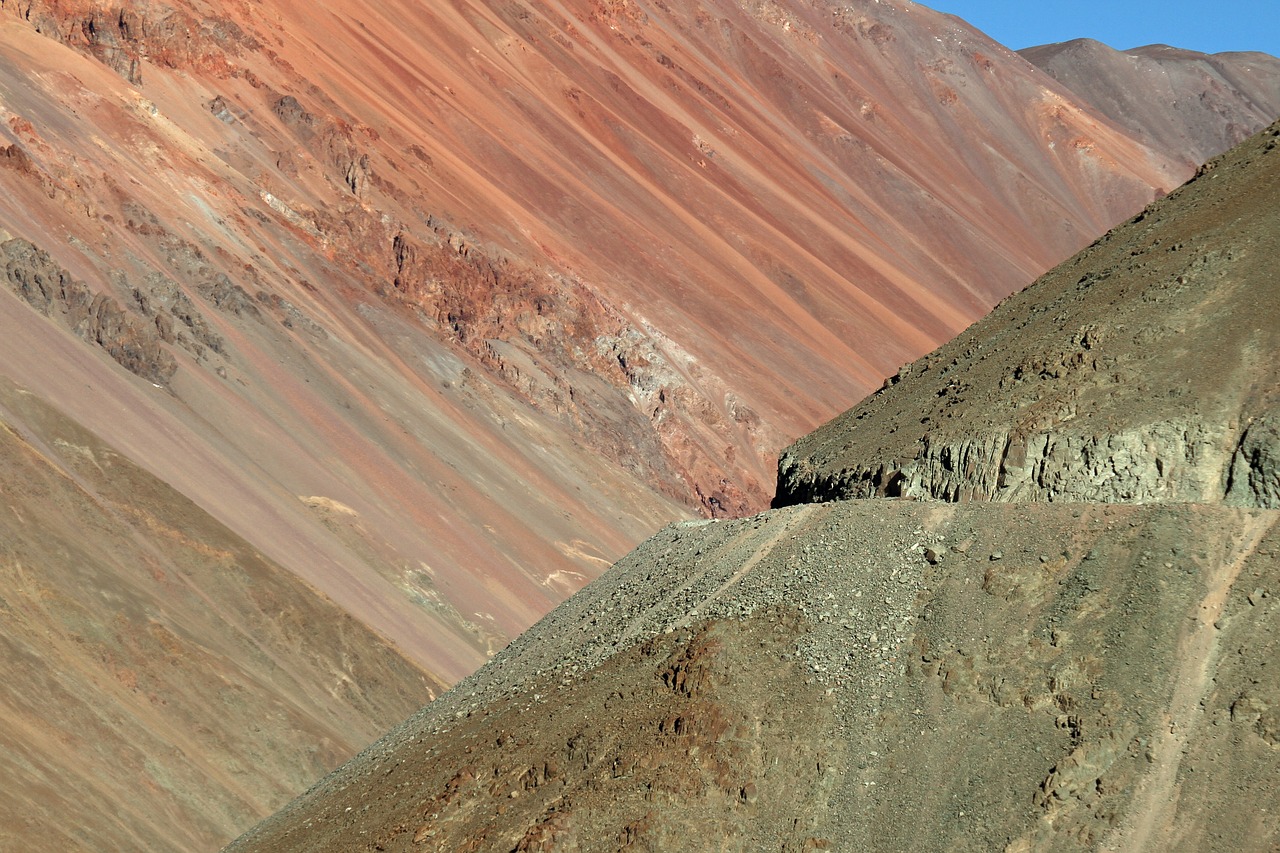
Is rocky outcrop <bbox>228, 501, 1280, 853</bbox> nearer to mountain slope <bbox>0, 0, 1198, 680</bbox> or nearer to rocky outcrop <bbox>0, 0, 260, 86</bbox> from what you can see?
mountain slope <bbox>0, 0, 1198, 680</bbox>

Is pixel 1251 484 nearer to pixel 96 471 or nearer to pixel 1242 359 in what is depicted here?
pixel 1242 359

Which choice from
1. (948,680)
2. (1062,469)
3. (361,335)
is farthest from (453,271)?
(948,680)

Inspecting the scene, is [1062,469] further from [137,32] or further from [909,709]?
[137,32]

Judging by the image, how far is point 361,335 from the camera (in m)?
58.6

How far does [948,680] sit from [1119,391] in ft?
12.4

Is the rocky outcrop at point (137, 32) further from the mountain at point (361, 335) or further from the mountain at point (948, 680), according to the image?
the mountain at point (948, 680)

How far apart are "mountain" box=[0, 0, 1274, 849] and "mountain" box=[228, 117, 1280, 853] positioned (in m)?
11.0

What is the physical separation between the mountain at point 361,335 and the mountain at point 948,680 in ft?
36.2

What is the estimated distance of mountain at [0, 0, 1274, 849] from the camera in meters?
34.1

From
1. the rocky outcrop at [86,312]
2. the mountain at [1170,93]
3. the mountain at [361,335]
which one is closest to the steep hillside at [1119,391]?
the mountain at [361,335]

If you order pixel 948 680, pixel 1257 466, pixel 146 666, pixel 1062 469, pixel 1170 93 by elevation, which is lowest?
pixel 146 666

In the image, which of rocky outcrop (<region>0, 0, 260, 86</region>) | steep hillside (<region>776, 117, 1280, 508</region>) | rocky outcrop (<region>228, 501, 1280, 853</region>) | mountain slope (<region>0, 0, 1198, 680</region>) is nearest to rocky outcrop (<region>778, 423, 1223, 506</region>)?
steep hillside (<region>776, 117, 1280, 508</region>)

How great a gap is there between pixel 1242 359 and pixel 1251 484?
5.08 ft

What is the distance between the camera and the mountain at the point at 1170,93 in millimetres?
155000
